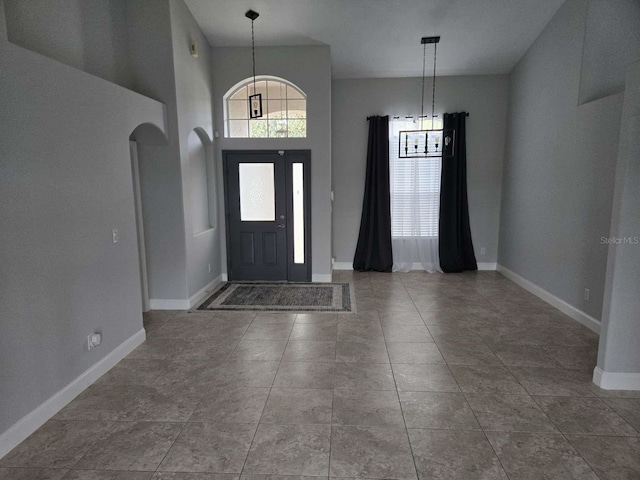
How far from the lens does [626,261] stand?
2607 mm

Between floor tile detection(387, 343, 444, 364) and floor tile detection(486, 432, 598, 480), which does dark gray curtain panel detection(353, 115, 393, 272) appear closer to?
floor tile detection(387, 343, 444, 364)

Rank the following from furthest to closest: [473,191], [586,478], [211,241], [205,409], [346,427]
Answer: [473,191], [211,241], [205,409], [346,427], [586,478]

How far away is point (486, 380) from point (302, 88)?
4408 mm

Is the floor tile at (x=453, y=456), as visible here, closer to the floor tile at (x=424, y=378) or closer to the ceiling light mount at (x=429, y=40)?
the floor tile at (x=424, y=378)

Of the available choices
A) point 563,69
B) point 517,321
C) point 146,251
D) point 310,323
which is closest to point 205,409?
point 310,323

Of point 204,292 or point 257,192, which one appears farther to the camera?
point 257,192

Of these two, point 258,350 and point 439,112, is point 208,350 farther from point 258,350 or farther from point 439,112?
point 439,112

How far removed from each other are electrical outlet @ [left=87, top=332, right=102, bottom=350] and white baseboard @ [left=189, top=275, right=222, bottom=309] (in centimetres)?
168

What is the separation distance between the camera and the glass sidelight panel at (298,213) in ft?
18.4

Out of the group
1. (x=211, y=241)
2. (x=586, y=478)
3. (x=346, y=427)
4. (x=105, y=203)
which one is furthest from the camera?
(x=211, y=241)

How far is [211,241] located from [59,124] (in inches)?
118

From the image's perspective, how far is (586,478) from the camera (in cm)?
194

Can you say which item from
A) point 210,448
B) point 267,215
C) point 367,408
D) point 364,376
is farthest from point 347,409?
point 267,215

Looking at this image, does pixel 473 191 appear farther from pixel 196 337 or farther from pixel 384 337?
pixel 196 337
